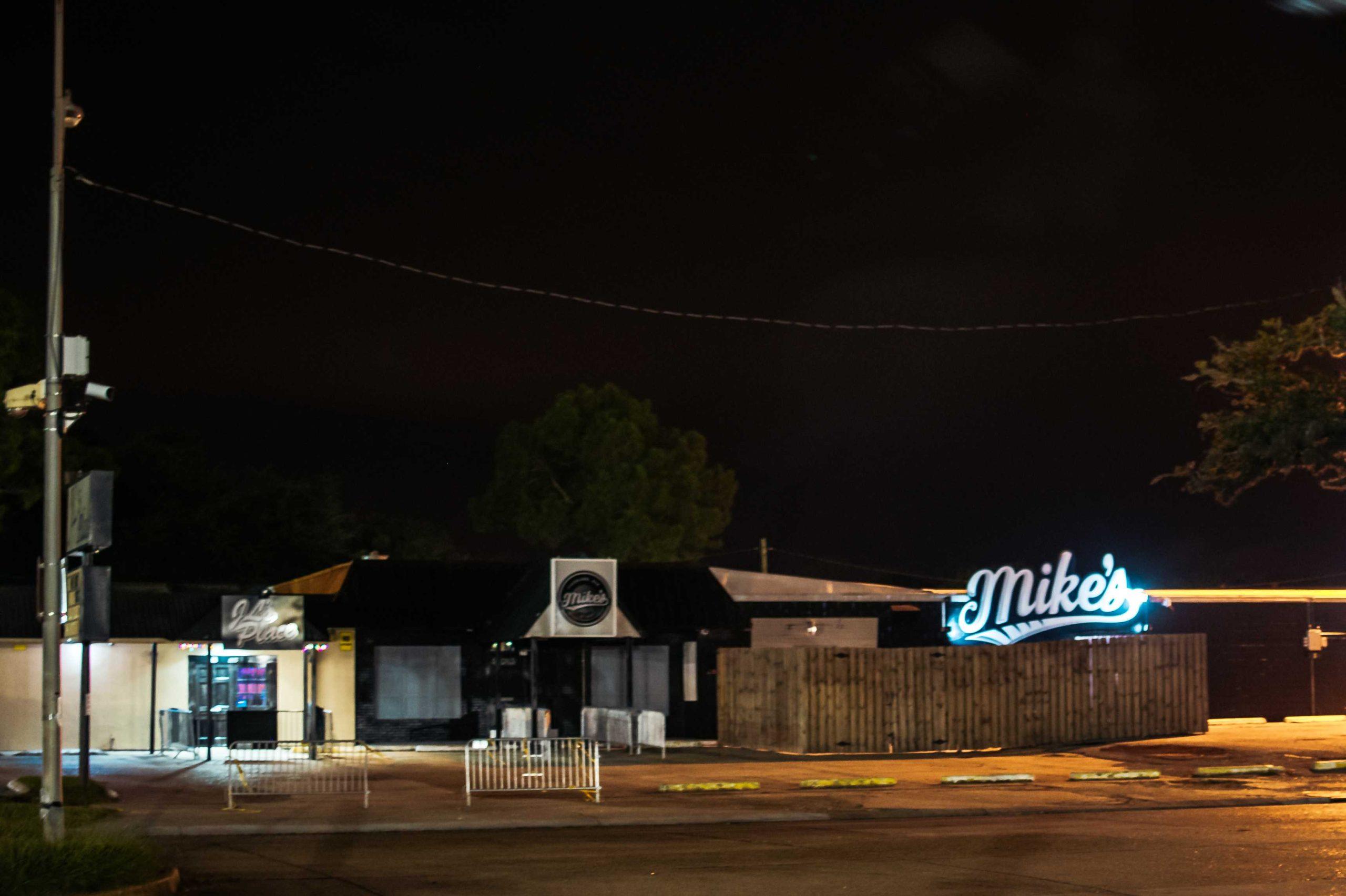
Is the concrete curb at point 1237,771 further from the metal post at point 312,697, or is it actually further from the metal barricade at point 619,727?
the metal post at point 312,697

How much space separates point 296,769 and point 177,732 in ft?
18.8

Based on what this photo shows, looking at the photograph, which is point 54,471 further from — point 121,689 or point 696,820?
point 121,689

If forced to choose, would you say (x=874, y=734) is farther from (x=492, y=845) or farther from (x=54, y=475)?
(x=54, y=475)

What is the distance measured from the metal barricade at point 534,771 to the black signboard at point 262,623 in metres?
4.30

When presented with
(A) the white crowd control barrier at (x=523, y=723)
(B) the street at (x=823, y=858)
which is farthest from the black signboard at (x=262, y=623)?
(B) the street at (x=823, y=858)

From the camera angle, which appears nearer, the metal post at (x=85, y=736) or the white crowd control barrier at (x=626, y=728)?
the metal post at (x=85, y=736)

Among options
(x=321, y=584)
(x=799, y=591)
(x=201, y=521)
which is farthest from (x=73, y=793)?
(x=201, y=521)

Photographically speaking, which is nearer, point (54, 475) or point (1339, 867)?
point (1339, 867)

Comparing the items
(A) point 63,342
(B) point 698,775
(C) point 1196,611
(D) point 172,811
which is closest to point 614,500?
(C) point 1196,611

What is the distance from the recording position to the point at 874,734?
27.2 m

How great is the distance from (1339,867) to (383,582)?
68.0ft

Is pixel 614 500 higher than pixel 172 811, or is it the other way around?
pixel 614 500

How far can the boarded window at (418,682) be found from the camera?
97.2ft

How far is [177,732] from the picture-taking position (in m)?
29.3
